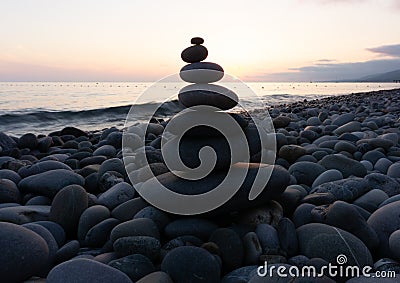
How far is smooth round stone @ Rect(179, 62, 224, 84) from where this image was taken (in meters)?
3.10

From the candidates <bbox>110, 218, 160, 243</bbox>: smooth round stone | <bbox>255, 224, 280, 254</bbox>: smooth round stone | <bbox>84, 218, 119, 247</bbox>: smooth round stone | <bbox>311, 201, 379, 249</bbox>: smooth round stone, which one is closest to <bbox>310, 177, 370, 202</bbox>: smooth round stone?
<bbox>311, 201, 379, 249</bbox>: smooth round stone

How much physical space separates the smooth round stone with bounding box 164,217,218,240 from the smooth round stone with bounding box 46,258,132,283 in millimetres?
669

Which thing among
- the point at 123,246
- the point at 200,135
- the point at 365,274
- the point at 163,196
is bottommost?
the point at 365,274

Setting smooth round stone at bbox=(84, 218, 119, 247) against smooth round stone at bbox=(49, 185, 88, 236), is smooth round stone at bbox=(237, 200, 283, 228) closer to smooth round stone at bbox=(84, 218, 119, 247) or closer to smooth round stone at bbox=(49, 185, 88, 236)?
smooth round stone at bbox=(84, 218, 119, 247)

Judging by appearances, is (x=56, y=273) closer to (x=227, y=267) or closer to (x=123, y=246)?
(x=123, y=246)

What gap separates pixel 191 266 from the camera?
1.96m

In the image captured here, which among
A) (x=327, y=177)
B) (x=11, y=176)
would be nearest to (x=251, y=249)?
(x=327, y=177)

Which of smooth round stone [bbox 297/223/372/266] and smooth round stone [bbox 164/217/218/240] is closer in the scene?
smooth round stone [bbox 297/223/372/266]

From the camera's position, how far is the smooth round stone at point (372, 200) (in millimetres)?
2873

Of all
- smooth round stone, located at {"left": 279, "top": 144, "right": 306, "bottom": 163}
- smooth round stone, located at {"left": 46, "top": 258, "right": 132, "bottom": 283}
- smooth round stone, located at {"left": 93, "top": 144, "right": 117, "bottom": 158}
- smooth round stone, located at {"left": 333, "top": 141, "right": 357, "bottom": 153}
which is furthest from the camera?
smooth round stone, located at {"left": 93, "top": 144, "right": 117, "bottom": 158}

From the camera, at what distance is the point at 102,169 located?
3885mm

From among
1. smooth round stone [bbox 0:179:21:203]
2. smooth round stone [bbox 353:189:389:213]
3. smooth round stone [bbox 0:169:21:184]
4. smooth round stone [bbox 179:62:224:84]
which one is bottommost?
smooth round stone [bbox 353:189:389:213]

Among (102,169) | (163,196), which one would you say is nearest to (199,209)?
(163,196)

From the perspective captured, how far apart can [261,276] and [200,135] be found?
1357 mm
